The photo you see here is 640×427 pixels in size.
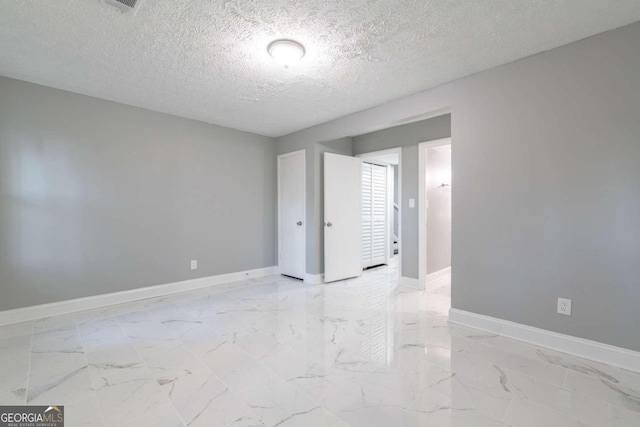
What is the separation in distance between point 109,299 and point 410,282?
3.88 m

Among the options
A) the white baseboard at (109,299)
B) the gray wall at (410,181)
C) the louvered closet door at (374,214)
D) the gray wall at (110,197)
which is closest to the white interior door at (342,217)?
the louvered closet door at (374,214)

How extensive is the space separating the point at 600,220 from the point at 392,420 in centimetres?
206

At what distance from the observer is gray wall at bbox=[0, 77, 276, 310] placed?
2.79 m

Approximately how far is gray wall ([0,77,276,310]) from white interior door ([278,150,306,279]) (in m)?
0.49

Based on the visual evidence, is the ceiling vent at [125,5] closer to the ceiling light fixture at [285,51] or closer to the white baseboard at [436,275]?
the ceiling light fixture at [285,51]

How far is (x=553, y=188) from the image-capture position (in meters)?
2.26

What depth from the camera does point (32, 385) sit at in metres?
1.78

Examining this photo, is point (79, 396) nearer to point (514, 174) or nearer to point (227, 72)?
point (227, 72)

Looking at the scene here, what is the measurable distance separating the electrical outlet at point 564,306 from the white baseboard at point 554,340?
0.58ft

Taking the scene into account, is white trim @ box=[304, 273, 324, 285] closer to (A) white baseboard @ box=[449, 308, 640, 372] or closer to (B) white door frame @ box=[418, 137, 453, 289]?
(B) white door frame @ box=[418, 137, 453, 289]

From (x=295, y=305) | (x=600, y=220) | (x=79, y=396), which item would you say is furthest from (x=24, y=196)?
(x=600, y=220)

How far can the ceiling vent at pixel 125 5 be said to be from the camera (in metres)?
1.73

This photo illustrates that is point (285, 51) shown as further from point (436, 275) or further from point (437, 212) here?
point (436, 275)

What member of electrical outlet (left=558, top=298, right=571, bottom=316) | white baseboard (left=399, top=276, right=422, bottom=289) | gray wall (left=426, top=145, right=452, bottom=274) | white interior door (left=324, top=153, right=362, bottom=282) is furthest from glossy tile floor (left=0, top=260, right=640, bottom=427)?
gray wall (left=426, top=145, right=452, bottom=274)
